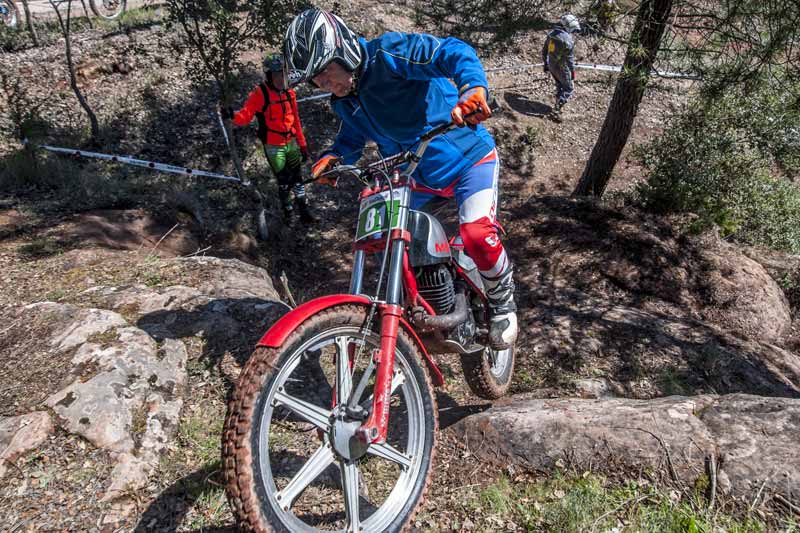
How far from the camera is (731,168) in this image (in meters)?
7.92

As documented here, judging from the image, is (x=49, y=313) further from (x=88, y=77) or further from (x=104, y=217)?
(x=88, y=77)

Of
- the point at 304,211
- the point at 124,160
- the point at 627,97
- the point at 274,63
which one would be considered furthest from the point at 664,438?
the point at 124,160

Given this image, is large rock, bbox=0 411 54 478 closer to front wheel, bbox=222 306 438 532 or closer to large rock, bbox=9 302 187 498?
large rock, bbox=9 302 187 498

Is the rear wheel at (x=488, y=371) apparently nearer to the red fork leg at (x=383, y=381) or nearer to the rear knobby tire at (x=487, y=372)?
the rear knobby tire at (x=487, y=372)

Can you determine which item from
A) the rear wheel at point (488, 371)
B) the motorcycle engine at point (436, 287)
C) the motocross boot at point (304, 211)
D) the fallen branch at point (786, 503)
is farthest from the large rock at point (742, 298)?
the motocross boot at point (304, 211)

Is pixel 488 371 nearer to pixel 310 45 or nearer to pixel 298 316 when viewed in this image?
pixel 298 316

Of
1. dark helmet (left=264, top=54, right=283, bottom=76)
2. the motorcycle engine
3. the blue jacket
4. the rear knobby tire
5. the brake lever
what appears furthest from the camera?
dark helmet (left=264, top=54, right=283, bottom=76)

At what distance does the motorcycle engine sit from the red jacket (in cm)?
471

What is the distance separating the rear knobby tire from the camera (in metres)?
3.38

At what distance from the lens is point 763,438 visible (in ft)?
8.00

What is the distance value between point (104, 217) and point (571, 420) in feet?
18.0

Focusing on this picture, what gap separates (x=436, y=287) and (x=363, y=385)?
0.93 meters

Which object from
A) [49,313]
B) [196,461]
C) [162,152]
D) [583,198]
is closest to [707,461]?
[196,461]

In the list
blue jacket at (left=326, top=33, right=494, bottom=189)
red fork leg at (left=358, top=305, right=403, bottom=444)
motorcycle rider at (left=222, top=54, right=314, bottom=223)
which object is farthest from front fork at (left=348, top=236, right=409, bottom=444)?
motorcycle rider at (left=222, top=54, right=314, bottom=223)
